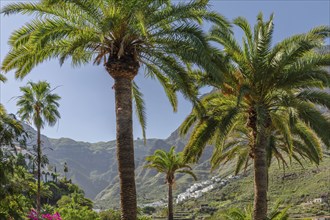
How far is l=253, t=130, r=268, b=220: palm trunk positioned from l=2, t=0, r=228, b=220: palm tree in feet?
13.0

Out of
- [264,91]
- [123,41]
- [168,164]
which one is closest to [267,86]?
[264,91]

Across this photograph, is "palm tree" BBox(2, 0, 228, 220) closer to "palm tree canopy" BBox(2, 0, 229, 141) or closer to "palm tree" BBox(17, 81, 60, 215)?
"palm tree canopy" BBox(2, 0, 229, 141)

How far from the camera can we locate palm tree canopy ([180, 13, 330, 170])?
14914 millimetres

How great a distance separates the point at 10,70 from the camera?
14016mm

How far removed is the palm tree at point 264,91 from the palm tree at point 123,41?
90.4 inches

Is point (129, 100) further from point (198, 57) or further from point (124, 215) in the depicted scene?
point (124, 215)

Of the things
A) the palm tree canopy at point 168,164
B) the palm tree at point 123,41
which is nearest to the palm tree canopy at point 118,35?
the palm tree at point 123,41

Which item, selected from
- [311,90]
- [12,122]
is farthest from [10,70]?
[311,90]

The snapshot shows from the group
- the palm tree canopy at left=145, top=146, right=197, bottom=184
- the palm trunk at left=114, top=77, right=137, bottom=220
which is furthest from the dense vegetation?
the palm tree canopy at left=145, top=146, right=197, bottom=184

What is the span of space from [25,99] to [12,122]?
16938 mm

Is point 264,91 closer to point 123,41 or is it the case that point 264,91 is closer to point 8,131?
point 123,41

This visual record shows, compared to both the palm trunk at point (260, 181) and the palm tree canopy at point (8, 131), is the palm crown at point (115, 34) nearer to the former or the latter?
the palm tree canopy at point (8, 131)

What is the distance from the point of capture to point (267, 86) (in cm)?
1561

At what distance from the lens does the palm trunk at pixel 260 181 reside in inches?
611
